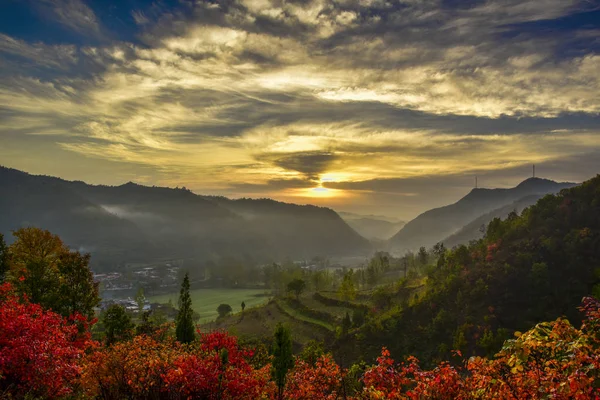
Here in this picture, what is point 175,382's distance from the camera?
19094 mm

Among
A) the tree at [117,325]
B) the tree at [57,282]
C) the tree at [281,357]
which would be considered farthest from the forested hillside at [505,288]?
the tree at [57,282]

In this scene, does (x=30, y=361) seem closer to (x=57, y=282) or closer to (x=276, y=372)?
(x=276, y=372)

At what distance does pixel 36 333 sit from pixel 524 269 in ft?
272

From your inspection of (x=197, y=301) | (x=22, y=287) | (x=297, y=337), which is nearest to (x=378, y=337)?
(x=297, y=337)

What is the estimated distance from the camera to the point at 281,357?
85.0 feet

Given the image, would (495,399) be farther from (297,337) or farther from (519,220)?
(519,220)

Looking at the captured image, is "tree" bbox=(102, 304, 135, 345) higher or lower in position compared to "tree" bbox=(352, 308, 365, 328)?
higher

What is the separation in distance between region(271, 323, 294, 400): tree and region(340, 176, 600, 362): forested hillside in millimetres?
46302

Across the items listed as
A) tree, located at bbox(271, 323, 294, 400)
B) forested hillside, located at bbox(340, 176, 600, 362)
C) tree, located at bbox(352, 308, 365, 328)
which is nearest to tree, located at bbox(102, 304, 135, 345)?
tree, located at bbox(271, 323, 294, 400)

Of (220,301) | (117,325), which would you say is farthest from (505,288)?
(220,301)

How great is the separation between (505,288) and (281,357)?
6373 centimetres

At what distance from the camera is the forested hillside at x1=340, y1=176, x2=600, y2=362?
214 ft

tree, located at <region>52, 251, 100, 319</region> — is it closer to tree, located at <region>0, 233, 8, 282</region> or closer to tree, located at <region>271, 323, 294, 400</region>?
tree, located at <region>0, 233, 8, 282</region>

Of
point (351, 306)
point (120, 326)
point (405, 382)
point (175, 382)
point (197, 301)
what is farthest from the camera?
point (197, 301)
